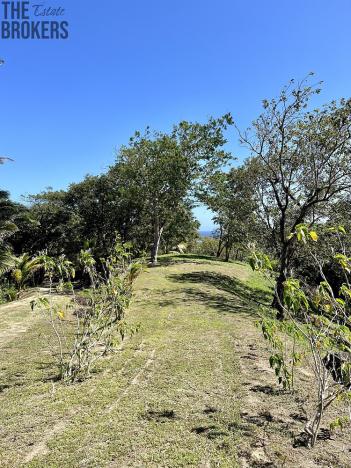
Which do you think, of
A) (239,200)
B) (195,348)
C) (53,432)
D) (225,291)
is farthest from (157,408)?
(239,200)

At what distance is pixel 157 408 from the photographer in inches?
181

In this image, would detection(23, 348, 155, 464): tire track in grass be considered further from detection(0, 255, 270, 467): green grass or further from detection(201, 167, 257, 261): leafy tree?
detection(201, 167, 257, 261): leafy tree

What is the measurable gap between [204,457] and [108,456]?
101 cm

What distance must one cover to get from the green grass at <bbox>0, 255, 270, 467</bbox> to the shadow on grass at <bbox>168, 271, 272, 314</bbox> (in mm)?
3532

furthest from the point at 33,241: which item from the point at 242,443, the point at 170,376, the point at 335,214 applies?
the point at 242,443

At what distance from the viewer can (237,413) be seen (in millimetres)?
4555

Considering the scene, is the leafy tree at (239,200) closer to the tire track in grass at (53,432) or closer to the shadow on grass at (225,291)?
the shadow on grass at (225,291)

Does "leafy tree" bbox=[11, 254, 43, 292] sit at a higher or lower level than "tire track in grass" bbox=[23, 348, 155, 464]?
higher

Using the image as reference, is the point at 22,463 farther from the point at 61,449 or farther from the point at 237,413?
Result: the point at 237,413

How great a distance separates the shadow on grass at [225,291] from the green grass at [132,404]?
139 inches

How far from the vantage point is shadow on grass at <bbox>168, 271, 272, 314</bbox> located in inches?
497

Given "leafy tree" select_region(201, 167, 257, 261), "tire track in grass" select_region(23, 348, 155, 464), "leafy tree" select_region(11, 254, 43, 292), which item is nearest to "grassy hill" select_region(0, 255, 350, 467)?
"tire track in grass" select_region(23, 348, 155, 464)

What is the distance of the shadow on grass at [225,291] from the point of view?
497 inches

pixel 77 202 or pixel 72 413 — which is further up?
pixel 77 202
